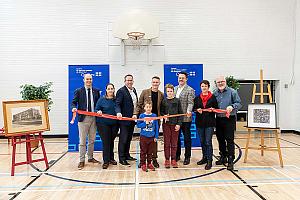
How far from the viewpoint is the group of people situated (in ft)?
17.3

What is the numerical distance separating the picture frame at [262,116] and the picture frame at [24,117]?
3.82 meters

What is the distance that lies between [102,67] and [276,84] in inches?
237

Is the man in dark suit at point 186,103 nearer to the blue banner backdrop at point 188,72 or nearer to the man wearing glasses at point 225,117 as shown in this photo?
the man wearing glasses at point 225,117

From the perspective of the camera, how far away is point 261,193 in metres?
4.07

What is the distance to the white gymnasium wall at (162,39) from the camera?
361 inches

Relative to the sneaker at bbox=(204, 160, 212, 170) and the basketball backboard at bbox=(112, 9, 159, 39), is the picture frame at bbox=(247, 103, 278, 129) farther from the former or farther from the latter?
the basketball backboard at bbox=(112, 9, 159, 39)

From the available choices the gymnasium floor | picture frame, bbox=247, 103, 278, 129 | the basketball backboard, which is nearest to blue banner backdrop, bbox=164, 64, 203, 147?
the basketball backboard

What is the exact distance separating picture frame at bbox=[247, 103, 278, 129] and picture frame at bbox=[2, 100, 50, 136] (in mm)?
3816

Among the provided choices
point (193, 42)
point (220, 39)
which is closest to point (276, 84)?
point (220, 39)

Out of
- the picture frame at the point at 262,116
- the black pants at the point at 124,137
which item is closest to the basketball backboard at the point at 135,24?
the black pants at the point at 124,137

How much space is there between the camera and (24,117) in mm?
5242

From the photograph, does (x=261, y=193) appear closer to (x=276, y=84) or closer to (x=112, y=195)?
(x=112, y=195)

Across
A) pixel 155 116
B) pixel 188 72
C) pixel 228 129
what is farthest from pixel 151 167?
pixel 188 72

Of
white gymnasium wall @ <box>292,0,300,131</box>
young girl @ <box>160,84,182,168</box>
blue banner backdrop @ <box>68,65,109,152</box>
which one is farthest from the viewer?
white gymnasium wall @ <box>292,0,300,131</box>
